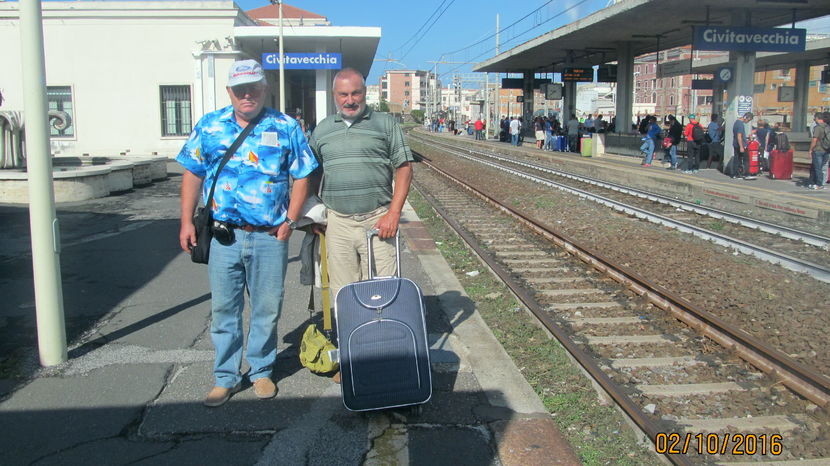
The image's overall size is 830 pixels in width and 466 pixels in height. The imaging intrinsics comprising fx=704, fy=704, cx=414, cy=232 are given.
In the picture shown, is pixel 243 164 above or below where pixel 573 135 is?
above

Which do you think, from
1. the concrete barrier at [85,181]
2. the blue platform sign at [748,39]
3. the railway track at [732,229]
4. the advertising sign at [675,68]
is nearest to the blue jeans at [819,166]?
the railway track at [732,229]

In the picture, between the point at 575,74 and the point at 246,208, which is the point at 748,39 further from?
the point at 246,208

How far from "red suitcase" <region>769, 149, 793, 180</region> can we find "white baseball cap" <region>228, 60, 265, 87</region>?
17.4 m

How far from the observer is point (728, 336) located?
17.9 ft

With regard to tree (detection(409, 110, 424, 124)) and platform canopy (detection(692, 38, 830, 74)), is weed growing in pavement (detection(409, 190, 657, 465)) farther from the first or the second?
tree (detection(409, 110, 424, 124))

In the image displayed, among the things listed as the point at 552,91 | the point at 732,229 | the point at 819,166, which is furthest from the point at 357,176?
the point at 552,91

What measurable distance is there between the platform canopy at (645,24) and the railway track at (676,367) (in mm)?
14475

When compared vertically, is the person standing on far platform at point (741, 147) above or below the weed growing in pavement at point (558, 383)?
above

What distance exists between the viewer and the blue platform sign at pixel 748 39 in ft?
62.4

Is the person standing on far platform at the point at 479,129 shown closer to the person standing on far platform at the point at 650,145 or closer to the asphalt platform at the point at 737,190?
the asphalt platform at the point at 737,190

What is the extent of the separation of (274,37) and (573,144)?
15.2 meters

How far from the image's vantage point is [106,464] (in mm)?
3391

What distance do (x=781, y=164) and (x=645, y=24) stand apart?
8547 millimetres
